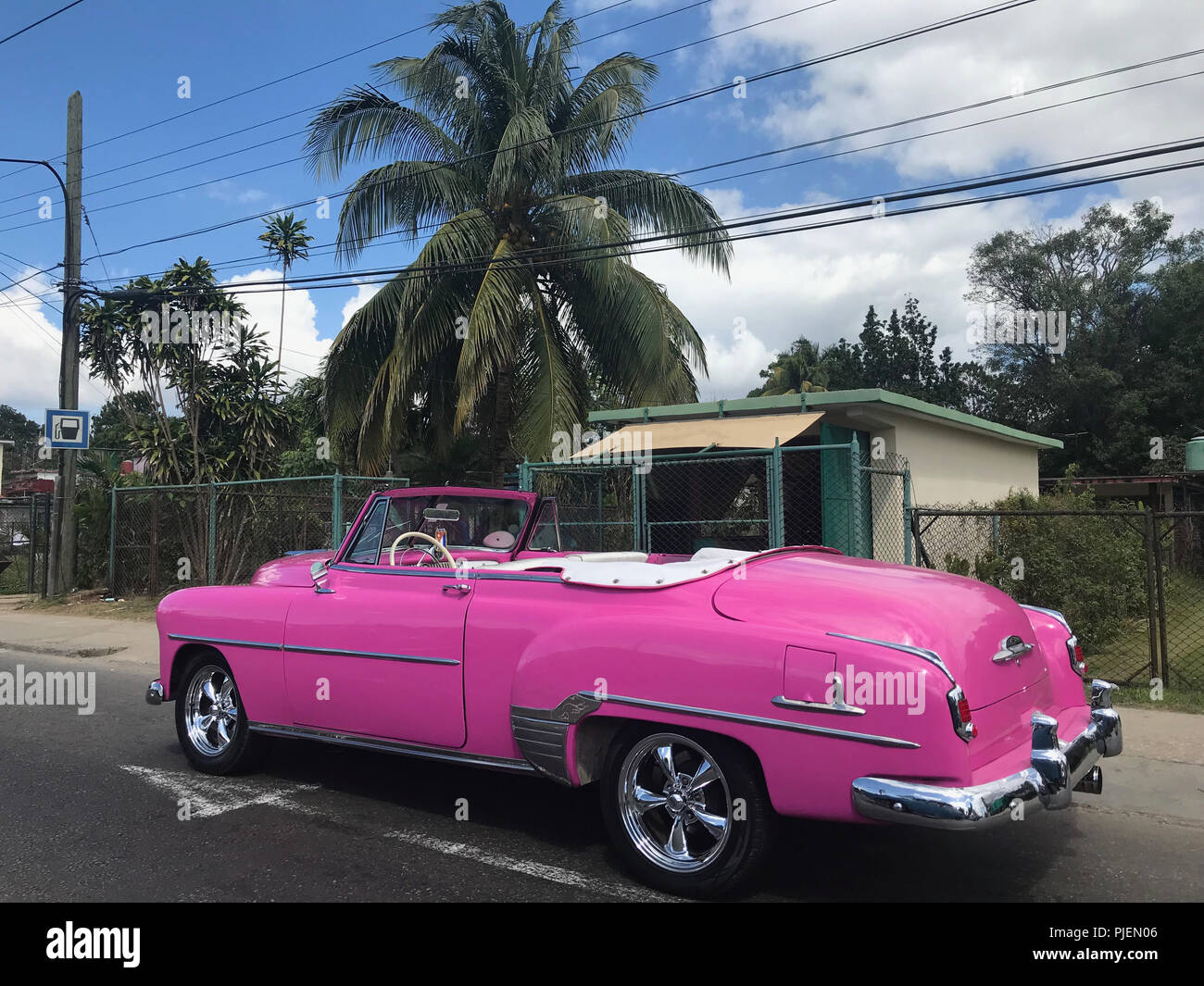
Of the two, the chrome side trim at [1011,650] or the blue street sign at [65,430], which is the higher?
the blue street sign at [65,430]

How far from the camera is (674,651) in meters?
3.76

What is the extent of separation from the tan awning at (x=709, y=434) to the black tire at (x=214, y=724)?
663 centimetres

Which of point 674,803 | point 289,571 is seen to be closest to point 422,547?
point 289,571

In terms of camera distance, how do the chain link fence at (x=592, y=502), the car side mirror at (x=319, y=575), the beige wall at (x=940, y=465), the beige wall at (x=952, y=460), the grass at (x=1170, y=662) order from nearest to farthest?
the car side mirror at (x=319, y=575) < the grass at (x=1170, y=662) < the chain link fence at (x=592, y=502) < the beige wall at (x=940, y=465) < the beige wall at (x=952, y=460)

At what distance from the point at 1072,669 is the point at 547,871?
263 cm

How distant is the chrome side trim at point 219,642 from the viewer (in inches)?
212

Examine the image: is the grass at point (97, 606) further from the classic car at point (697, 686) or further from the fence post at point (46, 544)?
the classic car at point (697, 686)

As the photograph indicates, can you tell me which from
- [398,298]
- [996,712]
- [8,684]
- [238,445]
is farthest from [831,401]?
[238,445]

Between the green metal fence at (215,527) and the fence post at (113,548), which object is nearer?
the green metal fence at (215,527)

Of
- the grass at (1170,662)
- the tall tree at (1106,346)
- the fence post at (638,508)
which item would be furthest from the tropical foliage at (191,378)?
the tall tree at (1106,346)
